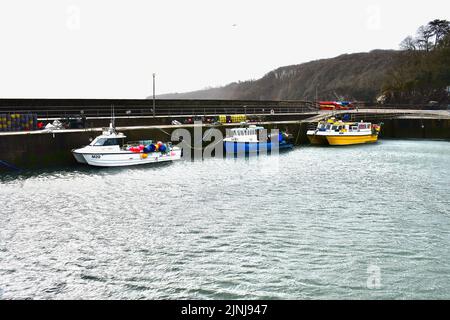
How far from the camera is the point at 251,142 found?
119 feet

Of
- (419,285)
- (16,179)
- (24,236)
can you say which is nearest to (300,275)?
(419,285)

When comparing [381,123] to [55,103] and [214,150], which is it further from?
[55,103]

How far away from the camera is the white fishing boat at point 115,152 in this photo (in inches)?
1087

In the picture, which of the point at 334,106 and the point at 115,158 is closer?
the point at 115,158

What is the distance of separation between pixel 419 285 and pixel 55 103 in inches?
1307

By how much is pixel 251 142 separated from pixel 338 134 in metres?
11.1

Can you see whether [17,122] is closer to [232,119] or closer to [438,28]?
[232,119]

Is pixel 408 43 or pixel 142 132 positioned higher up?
pixel 408 43

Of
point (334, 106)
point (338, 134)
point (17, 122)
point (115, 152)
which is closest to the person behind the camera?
point (115, 152)

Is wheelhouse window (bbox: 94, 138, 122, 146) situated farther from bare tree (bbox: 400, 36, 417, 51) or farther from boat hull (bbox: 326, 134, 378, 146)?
bare tree (bbox: 400, 36, 417, 51)

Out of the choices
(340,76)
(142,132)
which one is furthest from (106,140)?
(340,76)

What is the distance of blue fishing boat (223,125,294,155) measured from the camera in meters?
36.0

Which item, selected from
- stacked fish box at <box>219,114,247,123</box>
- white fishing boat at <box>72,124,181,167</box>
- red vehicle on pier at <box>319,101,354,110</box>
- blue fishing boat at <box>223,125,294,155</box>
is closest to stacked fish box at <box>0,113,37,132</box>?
white fishing boat at <box>72,124,181,167</box>

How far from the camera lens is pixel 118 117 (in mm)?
36688
